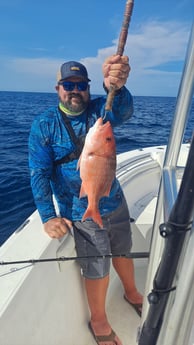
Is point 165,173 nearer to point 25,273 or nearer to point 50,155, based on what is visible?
point 50,155

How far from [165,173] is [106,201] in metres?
0.76

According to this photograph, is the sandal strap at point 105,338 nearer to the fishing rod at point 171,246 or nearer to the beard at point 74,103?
the fishing rod at point 171,246

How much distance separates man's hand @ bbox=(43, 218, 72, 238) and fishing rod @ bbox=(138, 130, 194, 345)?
990mm

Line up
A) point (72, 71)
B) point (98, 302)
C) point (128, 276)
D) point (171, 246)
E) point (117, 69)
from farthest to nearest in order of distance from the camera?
point (128, 276)
point (98, 302)
point (72, 71)
point (117, 69)
point (171, 246)

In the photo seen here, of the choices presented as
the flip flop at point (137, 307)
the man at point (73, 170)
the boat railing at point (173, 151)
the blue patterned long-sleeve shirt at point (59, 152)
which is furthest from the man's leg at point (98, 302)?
the boat railing at point (173, 151)

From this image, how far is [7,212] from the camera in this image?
15.9 feet

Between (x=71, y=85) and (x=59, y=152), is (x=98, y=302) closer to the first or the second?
(x=59, y=152)

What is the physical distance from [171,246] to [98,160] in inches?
28.2

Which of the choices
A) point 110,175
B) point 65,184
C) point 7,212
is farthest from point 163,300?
point 7,212

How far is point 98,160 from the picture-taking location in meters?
1.43

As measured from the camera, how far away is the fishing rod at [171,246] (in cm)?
71

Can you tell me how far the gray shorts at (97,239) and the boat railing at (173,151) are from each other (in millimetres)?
637

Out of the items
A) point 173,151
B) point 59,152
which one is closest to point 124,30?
point 173,151

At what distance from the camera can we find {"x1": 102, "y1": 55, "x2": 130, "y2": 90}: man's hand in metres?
1.37
